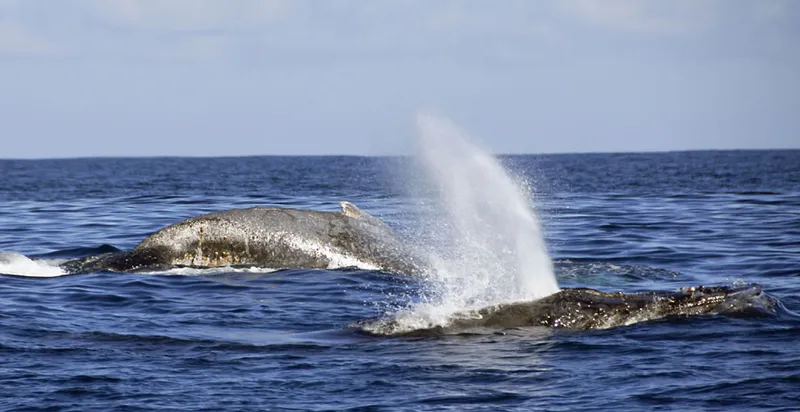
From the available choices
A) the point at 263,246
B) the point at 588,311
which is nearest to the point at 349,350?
the point at 588,311

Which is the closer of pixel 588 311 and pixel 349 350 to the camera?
pixel 349 350

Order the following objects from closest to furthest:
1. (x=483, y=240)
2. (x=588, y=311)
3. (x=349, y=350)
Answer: (x=349, y=350) → (x=588, y=311) → (x=483, y=240)

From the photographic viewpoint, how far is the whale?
19375mm

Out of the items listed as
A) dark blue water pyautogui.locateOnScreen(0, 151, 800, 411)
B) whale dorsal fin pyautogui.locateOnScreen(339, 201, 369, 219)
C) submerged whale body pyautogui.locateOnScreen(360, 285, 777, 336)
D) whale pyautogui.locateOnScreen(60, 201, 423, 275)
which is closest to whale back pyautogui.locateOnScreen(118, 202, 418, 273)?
whale pyautogui.locateOnScreen(60, 201, 423, 275)

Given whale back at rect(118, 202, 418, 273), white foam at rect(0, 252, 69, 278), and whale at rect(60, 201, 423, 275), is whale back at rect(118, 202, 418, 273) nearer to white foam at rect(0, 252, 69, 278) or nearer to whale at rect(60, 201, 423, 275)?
whale at rect(60, 201, 423, 275)

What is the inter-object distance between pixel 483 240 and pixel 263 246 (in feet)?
12.4

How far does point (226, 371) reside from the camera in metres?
11.8

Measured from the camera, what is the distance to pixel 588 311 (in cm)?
1362

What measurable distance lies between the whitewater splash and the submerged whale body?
0.33m

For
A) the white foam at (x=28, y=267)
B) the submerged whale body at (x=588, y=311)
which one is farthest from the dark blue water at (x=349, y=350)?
the white foam at (x=28, y=267)

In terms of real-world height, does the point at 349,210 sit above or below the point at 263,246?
above

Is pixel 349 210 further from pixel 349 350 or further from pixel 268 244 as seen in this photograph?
pixel 349 350

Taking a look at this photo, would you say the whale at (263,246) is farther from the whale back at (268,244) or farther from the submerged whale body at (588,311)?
the submerged whale body at (588,311)

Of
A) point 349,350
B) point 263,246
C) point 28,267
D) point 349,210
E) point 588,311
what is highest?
point 349,210
